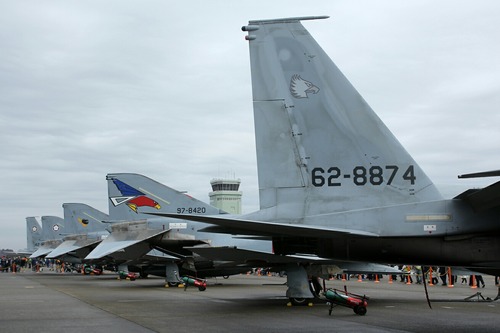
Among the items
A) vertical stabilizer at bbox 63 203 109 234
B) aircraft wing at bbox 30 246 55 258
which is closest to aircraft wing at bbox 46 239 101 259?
vertical stabilizer at bbox 63 203 109 234

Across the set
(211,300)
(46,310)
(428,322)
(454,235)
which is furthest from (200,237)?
(454,235)

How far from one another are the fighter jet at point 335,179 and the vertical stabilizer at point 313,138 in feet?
0.05

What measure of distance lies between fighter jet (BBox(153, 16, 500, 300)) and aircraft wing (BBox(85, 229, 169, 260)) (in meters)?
14.8

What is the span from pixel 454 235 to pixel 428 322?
4230mm

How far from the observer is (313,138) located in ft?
31.0

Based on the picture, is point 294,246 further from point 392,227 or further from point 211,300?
point 211,300

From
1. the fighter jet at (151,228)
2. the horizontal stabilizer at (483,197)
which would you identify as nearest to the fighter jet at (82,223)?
the fighter jet at (151,228)

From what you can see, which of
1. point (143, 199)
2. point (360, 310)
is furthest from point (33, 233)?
point (360, 310)

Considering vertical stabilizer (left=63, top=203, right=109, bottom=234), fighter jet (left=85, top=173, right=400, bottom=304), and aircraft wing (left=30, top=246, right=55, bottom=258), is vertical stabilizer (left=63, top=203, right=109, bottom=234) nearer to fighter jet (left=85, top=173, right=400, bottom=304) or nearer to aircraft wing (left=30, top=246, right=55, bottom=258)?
aircraft wing (left=30, top=246, right=55, bottom=258)

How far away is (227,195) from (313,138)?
75.1 m

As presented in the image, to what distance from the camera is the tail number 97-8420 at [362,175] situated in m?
9.13

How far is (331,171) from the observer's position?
940 centimetres

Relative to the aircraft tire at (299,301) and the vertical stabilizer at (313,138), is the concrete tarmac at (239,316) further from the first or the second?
the vertical stabilizer at (313,138)

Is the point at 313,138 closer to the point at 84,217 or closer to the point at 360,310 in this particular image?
the point at 360,310
